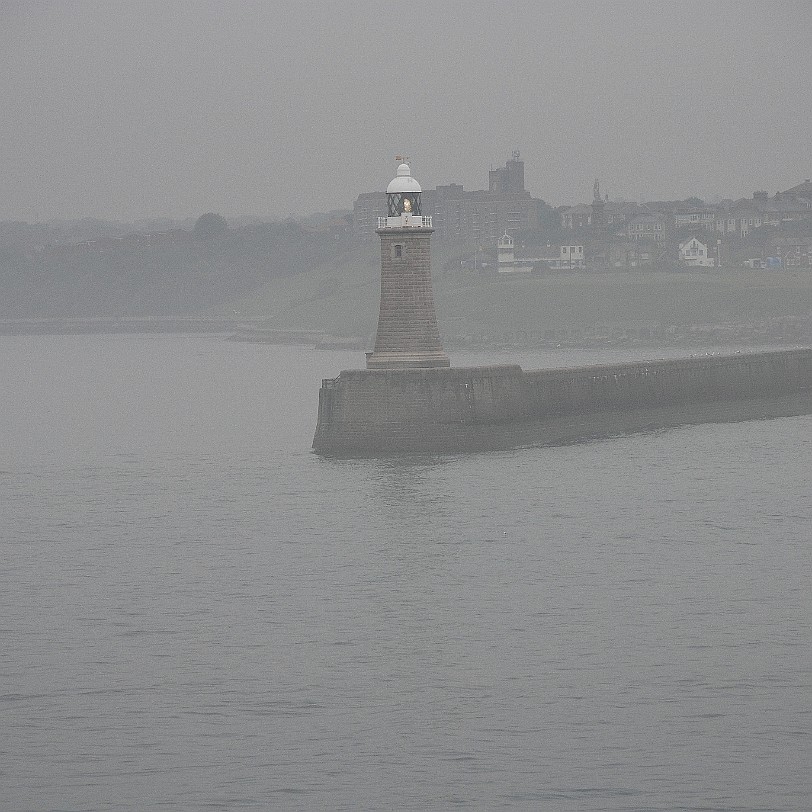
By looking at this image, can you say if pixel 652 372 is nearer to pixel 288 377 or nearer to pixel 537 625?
pixel 537 625

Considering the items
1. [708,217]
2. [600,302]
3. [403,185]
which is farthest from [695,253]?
[403,185]

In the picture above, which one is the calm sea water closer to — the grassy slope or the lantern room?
the lantern room

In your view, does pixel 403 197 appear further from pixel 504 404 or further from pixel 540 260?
pixel 540 260

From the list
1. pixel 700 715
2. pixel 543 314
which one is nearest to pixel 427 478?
pixel 700 715

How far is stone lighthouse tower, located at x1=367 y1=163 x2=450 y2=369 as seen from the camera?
37688 mm

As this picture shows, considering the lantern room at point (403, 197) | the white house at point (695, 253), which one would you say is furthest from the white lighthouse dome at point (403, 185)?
the white house at point (695, 253)

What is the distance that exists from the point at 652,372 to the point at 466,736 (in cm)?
2748

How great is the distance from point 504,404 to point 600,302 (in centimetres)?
9442

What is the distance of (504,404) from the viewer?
126ft

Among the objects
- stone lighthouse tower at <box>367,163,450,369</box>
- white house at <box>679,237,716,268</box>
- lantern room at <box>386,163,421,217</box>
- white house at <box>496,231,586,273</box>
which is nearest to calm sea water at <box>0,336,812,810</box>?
stone lighthouse tower at <box>367,163,450,369</box>

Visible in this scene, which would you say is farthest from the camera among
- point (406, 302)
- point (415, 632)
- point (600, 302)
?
point (600, 302)

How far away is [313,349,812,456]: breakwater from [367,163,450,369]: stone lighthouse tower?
0.68m

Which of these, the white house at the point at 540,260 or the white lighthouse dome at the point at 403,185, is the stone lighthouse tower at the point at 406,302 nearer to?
the white lighthouse dome at the point at 403,185

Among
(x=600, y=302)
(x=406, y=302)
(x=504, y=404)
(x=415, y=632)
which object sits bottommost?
(x=415, y=632)
